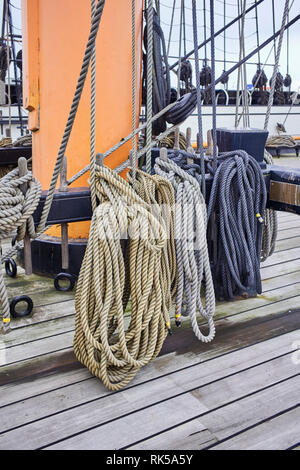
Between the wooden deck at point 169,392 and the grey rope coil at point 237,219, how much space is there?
0.18 meters

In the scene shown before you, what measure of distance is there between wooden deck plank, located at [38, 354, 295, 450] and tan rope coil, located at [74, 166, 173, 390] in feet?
0.43

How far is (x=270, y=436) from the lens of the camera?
55.9 inches

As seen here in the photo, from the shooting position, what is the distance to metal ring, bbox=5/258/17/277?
271 cm

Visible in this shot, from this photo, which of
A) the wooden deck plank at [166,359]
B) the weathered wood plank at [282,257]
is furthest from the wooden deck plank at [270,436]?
the weathered wood plank at [282,257]

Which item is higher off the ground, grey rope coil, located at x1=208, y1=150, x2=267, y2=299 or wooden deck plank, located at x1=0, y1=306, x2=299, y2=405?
grey rope coil, located at x1=208, y1=150, x2=267, y2=299

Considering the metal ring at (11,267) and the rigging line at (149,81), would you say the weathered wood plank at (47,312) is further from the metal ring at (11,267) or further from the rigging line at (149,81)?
the rigging line at (149,81)

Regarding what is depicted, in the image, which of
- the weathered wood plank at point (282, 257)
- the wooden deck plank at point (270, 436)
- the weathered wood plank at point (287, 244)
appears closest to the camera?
the wooden deck plank at point (270, 436)

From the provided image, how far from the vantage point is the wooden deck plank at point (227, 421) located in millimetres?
1393

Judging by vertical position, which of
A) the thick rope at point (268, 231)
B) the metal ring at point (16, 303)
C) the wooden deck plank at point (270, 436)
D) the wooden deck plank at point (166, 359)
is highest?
the thick rope at point (268, 231)

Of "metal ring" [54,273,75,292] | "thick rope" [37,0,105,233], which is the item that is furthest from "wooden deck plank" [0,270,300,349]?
"thick rope" [37,0,105,233]

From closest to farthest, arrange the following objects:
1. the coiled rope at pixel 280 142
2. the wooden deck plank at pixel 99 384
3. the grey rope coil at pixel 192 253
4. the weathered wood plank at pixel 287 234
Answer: the wooden deck plank at pixel 99 384
the grey rope coil at pixel 192 253
the weathered wood plank at pixel 287 234
the coiled rope at pixel 280 142

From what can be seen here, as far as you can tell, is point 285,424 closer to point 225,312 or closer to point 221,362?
point 221,362

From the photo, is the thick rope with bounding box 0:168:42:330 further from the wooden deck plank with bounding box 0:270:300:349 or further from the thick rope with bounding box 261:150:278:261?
the thick rope with bounding box 261:150:278:261

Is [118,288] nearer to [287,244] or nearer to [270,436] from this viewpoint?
[270,436]
